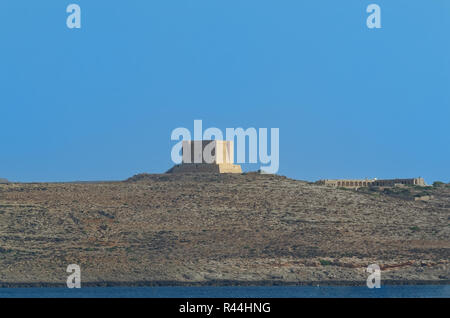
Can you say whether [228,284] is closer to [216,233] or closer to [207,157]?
[216,233]

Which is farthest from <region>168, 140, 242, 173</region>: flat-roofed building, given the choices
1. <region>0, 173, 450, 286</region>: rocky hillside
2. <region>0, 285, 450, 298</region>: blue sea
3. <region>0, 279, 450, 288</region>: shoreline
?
<region>0, 285, 450, 298</region>: blue sea

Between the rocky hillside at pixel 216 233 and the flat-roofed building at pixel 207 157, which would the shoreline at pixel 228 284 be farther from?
the flat-roofed building at pixel 207 157

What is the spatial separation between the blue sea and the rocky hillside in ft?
11.0

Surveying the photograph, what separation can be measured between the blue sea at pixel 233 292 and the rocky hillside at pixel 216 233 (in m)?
3.35

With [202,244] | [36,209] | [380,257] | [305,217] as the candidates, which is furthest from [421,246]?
[36,209]

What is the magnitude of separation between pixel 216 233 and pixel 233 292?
18.4 meters

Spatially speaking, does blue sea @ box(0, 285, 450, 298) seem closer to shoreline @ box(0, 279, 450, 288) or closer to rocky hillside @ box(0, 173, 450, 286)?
shoreline @ box(0, 279, 450, 288)

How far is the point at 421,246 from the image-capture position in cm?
8919

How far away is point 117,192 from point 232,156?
16.2 meters

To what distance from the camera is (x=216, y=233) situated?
9081cm

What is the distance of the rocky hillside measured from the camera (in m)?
83.9

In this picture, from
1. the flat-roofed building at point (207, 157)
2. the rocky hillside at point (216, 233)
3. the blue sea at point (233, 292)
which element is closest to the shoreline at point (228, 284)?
the rocky hillside at point (216, 233)

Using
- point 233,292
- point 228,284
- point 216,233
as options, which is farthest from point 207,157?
point 233,292
